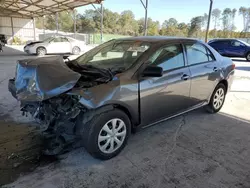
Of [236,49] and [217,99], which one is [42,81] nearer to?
[217,99]

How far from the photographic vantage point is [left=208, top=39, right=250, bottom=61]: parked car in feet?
48.0

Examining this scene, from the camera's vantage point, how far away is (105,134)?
8.54 ft

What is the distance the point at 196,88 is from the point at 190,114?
2.85 ft

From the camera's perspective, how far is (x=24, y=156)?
2.74 meters

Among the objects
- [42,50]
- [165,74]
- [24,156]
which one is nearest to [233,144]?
[165,74]

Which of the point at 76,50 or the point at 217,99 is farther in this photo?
the point at 76,50

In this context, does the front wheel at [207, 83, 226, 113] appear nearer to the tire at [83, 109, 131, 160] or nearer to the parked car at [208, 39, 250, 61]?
the tire at [83, 109, 131, 160]

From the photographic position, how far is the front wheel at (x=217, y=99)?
166 inches

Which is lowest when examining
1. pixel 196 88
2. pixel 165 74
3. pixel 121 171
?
pixel 121 171

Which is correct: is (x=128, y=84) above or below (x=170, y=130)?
above

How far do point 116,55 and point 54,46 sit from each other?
12.1 metres

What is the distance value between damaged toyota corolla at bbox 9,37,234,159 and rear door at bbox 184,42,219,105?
0.7 inches

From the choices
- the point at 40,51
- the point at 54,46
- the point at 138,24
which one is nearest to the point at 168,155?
the point at 40,51

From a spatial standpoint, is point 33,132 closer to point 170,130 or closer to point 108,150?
point 108,150
